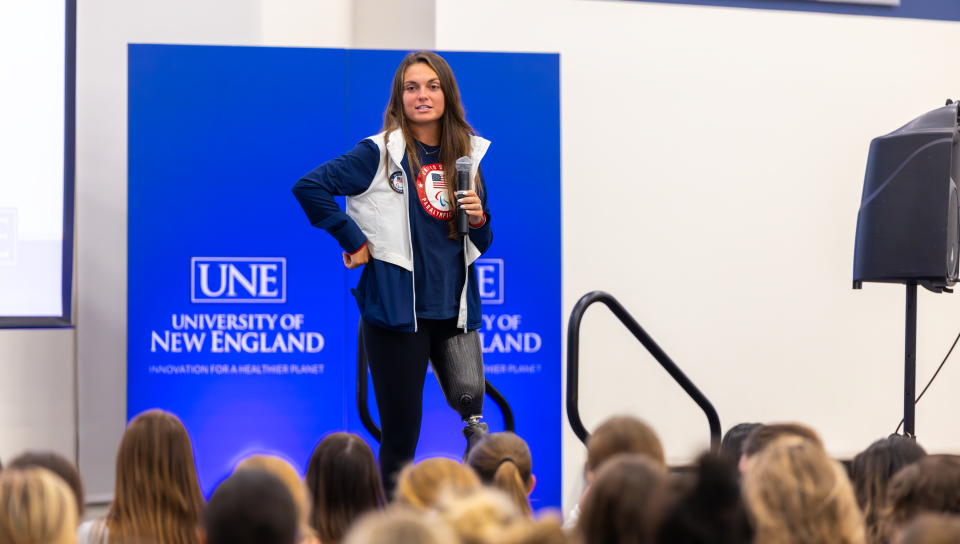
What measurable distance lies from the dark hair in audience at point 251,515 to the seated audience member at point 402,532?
0.20 meters

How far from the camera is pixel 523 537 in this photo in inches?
34.5

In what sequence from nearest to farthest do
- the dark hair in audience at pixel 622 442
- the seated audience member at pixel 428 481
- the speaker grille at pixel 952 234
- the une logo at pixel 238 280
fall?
the seated audience member at pixel 428 481
the dark hair in audience at pixel 622 442
the speaker grille at pixel 952 234
the une logo at pixel 238 280

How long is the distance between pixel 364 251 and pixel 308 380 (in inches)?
44.5

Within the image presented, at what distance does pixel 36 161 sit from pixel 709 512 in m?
2.97

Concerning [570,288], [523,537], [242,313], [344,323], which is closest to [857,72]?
[570,288]

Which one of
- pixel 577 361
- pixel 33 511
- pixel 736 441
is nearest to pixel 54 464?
pixel 33 511

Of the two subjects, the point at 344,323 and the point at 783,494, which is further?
the point at 344,323

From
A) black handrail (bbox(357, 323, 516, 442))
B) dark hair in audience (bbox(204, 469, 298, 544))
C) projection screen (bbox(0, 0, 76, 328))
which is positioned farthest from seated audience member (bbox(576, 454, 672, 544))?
projection screen (bbox(0, 0, 76, 328))

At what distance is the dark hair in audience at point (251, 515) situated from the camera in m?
0.99

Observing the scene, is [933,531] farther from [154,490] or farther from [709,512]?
[154,490]

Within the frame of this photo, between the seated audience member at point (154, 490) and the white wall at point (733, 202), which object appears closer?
the seated audience member at point (154, 490)

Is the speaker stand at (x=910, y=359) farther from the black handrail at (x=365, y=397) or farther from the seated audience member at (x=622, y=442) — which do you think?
the seated audience member at (x=622, y=442)

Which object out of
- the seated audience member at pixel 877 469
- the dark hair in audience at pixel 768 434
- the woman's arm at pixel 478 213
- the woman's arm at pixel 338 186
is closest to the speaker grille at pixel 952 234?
the seated audience member at pixel 877 469

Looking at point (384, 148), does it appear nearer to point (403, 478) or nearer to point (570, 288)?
point (403, 478)
